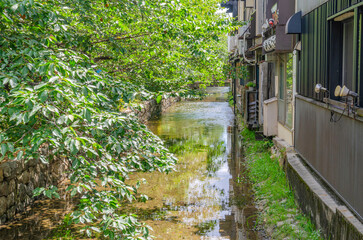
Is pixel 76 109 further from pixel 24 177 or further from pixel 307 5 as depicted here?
pixel 307 5

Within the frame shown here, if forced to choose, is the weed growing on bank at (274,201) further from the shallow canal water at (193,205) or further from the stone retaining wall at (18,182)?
the stone retaining wall at (18,182)

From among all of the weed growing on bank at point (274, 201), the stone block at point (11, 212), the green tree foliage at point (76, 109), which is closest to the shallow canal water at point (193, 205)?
the stone block at point (11, 212)

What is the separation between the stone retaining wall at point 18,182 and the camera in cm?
872

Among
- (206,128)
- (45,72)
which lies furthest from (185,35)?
(206,128)

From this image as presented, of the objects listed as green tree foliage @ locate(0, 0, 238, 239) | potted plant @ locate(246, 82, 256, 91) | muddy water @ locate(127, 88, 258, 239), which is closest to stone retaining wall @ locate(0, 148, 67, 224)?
muddy water @ locate(127, 88, 258, 239)

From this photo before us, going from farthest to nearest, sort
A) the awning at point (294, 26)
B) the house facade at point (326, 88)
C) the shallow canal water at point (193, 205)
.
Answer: the awning at point (294, 26) → the shallow canal water at point (193, 205) → the house facade at point (326, 88)

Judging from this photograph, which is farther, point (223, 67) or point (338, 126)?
point (223, 67)

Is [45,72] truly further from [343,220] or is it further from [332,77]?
[332,77]

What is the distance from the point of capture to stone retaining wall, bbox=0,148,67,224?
872 centimetres

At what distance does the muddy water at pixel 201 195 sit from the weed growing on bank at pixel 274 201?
311 millimetres

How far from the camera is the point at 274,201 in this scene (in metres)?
9.29

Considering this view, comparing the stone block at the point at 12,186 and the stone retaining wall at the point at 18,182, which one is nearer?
the stone retaining wall at the point at 18,182

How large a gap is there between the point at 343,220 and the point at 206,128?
17612 mm

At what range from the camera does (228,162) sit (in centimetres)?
1491
